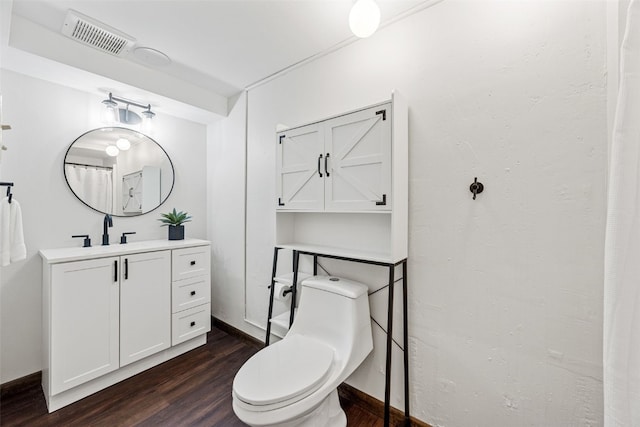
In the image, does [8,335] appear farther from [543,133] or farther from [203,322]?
[543,133]

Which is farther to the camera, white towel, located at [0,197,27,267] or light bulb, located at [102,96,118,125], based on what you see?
light bulb, located at [102,96,118,125]

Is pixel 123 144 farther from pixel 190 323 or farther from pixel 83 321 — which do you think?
pixel 190 323

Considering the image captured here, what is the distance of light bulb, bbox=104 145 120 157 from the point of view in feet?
7.29

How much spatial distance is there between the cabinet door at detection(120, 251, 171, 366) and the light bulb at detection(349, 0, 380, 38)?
207cm

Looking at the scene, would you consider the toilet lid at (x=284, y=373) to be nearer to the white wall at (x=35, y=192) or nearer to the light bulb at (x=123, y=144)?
the white wall at (x=35, y=192)

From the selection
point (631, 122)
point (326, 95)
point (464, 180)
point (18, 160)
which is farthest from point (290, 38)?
point (18, 160)

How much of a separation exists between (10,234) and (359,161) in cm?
188

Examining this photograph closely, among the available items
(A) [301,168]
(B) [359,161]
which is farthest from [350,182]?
(A) [301,168]

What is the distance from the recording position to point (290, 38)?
68.9 inches

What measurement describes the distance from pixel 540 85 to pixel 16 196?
10.3ft

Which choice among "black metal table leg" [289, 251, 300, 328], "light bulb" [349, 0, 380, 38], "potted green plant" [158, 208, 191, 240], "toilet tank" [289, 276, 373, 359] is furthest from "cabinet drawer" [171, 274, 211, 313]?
"light bulb" [349, 0, 380, 38]

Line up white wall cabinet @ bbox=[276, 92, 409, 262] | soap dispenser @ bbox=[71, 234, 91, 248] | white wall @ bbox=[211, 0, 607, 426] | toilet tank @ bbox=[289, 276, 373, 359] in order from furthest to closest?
1. soap dispenser @ bbox=[71, 234, 91, 248]
2. toilet tank @ bbox=[289, 276, 373, 359]
3. white wall cabinet @ bbox=[276, 92, 409, 262]
4. white wall @ bbox=[211, 0, 607, 426]

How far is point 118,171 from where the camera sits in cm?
228

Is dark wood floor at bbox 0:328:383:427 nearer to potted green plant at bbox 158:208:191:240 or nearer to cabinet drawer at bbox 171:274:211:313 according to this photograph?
cabinet drawer at bbox 171:274:211:313
